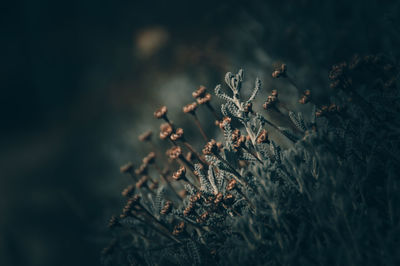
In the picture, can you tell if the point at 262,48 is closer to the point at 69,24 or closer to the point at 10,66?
the point at 69,24

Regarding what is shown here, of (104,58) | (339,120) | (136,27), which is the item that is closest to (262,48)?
(339,120)

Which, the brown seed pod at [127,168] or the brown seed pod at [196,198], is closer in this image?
the brown seed pod at [196,198]

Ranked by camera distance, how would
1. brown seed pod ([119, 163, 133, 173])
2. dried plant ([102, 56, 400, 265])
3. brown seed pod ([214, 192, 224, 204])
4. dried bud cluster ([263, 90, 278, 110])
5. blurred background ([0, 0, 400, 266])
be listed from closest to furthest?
dried plant ([102, 56, 400, 265])
brown seed pod ([214, 192, 224, 204])
dried bud cluster ([263, 90, 278, 110])
brown seed pod ([119, 163, 133, 173])
blurred background ([0, 0, 400, 266])

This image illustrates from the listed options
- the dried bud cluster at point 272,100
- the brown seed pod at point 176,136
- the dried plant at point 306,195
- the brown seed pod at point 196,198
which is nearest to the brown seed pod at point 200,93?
the dried plant at point 306,195

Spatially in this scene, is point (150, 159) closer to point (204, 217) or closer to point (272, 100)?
point (204, 217)

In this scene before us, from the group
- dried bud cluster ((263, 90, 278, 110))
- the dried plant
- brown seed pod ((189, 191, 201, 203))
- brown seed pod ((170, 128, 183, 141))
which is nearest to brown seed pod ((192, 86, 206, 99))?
the dried plant

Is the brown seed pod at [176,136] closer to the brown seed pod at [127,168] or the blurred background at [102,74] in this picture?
the brown seed pod at [127,168]

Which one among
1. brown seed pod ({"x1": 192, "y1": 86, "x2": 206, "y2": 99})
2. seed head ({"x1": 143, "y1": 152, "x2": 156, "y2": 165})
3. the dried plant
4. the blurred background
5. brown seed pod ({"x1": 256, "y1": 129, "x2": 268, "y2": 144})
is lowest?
the dried plant

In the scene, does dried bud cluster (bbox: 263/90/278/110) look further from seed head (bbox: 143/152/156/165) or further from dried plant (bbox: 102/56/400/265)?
seed head (bbox: 143/152/156/165)
